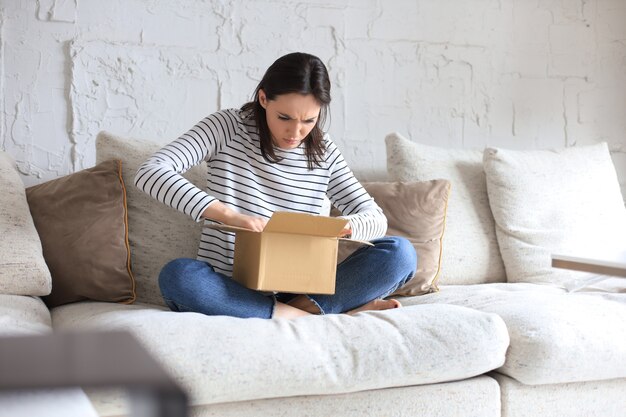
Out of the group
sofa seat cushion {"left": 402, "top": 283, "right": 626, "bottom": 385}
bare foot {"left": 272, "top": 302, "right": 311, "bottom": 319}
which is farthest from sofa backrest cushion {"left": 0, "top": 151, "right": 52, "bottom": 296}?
sofa seat cushion {"left": 402, "top": 283, "right": 626, "bottom": 385}

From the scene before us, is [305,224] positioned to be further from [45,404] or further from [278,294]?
[45,404]

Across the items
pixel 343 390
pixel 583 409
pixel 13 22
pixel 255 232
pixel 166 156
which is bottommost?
pixel 583 409

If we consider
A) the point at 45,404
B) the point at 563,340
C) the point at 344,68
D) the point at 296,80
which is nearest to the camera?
the point at 45,404

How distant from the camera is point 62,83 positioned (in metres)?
2.36

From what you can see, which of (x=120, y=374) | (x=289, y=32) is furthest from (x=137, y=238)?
(x=120, y=374)

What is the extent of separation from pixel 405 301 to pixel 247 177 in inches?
21.7

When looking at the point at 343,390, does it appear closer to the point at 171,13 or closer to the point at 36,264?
the point at 36,264

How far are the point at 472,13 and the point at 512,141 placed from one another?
52cm

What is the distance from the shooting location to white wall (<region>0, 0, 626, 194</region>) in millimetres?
2346

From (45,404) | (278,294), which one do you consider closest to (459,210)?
(278,294)

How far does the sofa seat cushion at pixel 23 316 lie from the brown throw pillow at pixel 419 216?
0.83 metres

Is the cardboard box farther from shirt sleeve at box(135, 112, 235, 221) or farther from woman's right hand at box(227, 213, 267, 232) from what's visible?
shirt sleeve at box(135, 112, 235, 221)

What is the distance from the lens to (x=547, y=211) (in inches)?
96.5

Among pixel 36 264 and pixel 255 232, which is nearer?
pixel 255 232
